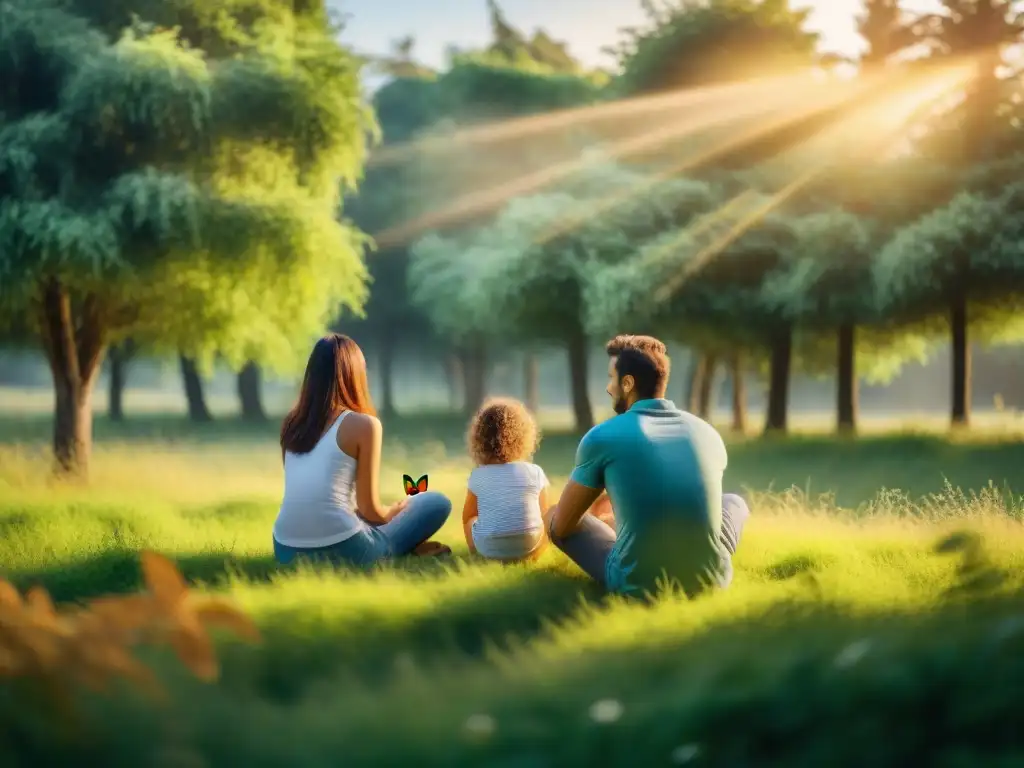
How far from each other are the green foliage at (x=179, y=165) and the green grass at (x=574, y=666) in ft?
15.4

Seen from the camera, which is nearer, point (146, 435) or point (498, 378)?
point (146, 435)

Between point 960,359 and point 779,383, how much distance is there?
12.6 ft

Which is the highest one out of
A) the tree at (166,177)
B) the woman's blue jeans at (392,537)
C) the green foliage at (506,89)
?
the green foliage at (506,89)

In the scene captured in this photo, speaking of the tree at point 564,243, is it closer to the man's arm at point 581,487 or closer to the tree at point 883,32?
the tree at point 883,32

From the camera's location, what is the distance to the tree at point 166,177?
11.0 metres

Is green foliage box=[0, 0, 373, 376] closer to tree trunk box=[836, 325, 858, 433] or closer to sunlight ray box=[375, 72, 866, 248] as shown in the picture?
sunlight ray box=[375, 72, 866, 248]

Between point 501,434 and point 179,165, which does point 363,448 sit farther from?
point 179,165

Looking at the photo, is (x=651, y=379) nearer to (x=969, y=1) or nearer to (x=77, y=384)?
(x=77, y=384)

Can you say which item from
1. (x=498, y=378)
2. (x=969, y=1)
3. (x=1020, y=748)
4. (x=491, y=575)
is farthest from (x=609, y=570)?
(x=498, y=378)

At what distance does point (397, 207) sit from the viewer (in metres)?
34.9

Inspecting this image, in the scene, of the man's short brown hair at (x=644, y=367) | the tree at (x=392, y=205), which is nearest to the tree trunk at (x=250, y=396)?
the tree at (x=392, y=205)

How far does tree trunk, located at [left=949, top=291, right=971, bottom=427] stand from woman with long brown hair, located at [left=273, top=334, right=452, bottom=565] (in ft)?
51.3

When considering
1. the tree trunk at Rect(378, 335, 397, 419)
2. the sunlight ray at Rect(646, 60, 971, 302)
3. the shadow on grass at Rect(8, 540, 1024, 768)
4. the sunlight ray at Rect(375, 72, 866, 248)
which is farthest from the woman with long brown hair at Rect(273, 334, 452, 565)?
the tree trunk at Rect(378, 335, 397, 419)

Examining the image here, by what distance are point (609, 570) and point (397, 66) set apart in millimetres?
36161
